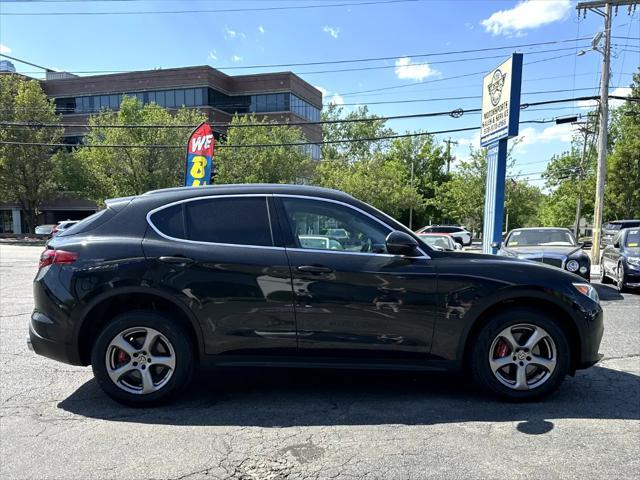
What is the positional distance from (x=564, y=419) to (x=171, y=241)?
11.2ft

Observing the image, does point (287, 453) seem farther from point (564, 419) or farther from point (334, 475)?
point (564, 419)

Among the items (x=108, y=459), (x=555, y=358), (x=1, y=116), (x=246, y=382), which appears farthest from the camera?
(x=1, y=116)

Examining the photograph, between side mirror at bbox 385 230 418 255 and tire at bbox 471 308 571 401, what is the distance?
91 cm

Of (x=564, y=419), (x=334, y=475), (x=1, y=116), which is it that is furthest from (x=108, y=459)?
(x=1, y=116)

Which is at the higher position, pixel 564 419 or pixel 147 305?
pixel 147 305

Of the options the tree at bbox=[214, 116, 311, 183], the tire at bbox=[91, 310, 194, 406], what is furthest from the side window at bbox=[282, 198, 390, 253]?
the tree at bbox=[214, 116, 311, 183]

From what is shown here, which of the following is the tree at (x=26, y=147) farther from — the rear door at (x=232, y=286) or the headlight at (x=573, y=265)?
the rear door at (x=232, y=286)

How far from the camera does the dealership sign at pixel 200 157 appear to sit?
16562 mm

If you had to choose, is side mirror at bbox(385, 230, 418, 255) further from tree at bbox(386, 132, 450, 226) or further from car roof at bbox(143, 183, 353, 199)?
tree at bbox(386, 132, 450, 226)

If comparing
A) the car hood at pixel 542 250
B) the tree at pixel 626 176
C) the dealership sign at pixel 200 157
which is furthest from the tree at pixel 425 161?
the car hood at pixel 542 250

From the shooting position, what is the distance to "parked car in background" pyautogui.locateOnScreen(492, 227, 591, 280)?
9.50 m

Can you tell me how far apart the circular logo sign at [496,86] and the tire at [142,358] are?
35.6 feet

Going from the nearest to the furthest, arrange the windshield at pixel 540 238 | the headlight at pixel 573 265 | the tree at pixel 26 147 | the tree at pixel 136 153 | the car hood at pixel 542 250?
the headlight at pixel 573 265 < the car hood at pixel 542 250 < the windshield at pixel 540 238 < the tree at pixel 136 153 < the tree at pixel 26 147

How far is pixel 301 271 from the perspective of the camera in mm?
3686
